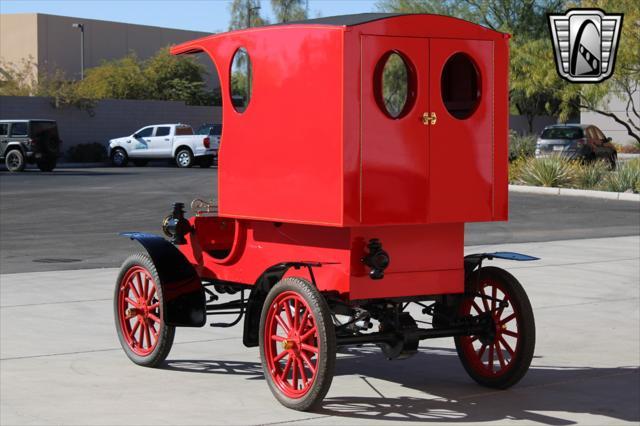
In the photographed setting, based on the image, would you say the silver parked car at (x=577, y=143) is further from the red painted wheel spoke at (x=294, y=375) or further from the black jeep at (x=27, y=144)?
the red painted wheel spoke at (x=294, y=375)

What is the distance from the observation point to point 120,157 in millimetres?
47531

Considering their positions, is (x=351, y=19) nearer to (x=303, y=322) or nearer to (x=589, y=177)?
(x=303, y=322)

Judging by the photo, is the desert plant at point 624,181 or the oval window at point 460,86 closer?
the oval window at point 460,86

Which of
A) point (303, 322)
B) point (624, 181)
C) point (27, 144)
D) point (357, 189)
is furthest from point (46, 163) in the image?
point (357, 189)

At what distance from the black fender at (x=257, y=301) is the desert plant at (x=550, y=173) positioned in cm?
2447

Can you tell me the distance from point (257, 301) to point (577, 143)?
3264 cm

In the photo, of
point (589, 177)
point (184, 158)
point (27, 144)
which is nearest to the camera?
point (589, 177)

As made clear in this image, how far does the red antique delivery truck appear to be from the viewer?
732 centimetres

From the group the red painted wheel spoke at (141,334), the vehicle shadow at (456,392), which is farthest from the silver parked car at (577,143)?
the red painted wheel spoke at (141,334)

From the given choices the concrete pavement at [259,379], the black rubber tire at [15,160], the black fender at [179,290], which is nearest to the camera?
the concrete pavement at [259,379]

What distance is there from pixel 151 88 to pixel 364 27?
58267 millimetres

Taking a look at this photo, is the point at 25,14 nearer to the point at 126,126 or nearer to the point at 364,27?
the point at 126,126

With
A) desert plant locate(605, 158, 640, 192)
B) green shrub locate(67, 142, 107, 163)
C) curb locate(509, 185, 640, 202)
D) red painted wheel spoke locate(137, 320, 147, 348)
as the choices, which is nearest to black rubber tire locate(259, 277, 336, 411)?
red painted wheel spoke locate(137, 320, 147, 348)

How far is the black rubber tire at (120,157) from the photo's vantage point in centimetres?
4741
